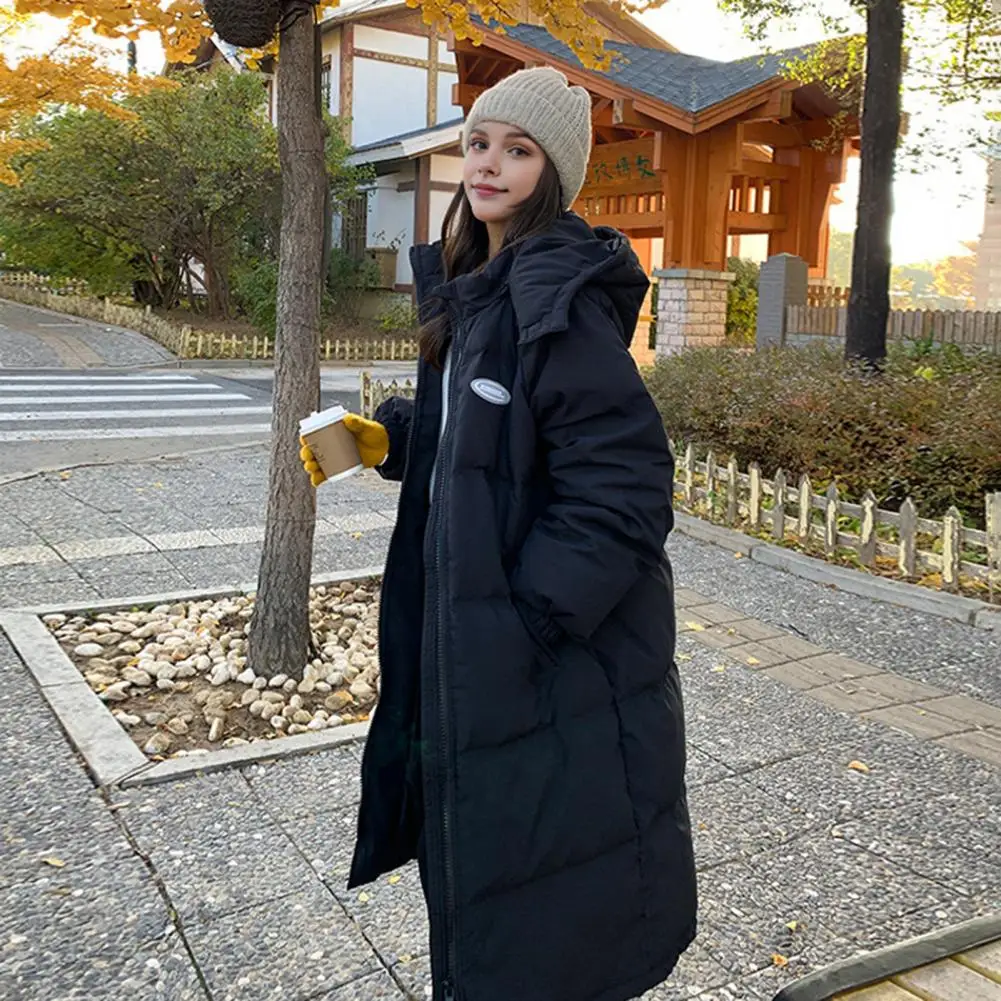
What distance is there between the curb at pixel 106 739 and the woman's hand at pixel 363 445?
1742 mm

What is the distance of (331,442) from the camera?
7.75 ft

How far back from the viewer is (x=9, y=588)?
19.7 ft

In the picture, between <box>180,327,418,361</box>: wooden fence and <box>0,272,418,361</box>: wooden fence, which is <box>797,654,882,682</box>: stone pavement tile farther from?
<box>180,327,418,361</box>: wooden fence

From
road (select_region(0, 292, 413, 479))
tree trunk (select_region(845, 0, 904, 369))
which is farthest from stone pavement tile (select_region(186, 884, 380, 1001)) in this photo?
tree trunk (select_region(845, 0, 904, 369))

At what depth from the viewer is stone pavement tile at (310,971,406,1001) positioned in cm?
260

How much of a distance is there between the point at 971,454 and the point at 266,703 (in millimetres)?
5311

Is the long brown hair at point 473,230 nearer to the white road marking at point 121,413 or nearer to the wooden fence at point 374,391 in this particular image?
the wooden fence at point 374,391

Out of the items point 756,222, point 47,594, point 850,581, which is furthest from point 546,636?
point 756,222

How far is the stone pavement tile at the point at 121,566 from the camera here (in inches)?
251

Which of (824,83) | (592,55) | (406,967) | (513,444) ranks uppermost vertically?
(824,83)

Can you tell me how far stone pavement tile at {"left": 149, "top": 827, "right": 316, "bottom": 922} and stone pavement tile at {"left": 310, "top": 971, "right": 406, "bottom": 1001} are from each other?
445 mm

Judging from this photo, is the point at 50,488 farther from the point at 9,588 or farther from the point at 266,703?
the point at 266,703

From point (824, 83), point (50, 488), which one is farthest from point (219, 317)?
point (50, 488)

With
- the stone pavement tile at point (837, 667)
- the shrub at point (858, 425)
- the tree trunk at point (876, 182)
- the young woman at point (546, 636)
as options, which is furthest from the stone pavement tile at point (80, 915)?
the tree trunk at point (876, 182)
